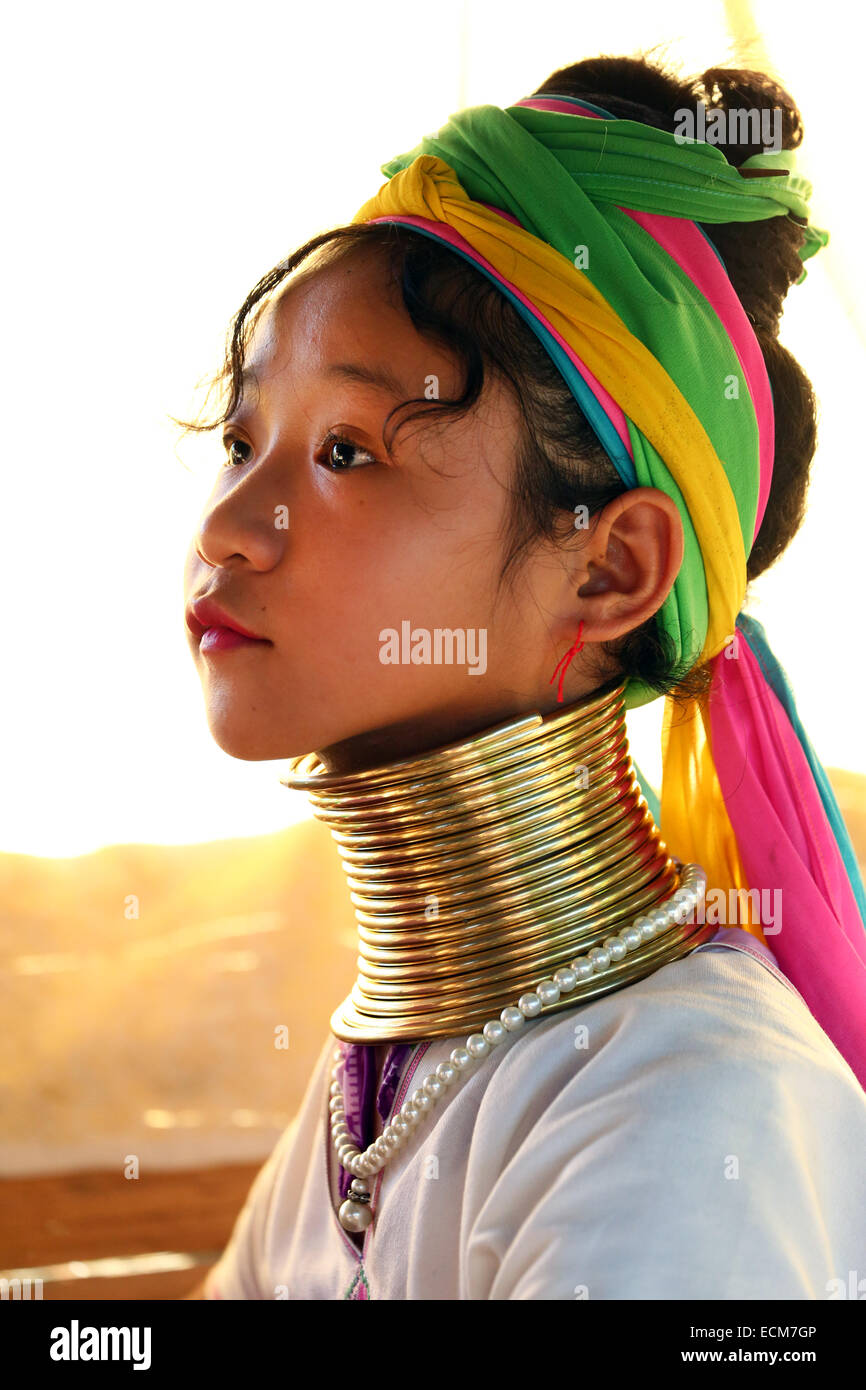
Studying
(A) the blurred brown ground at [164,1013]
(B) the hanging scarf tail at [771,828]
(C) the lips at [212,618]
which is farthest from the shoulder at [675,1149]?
(A) the blurred brown ground at [164,1013]

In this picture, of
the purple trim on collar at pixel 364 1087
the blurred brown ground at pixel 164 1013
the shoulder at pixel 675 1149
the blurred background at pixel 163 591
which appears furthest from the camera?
the blurred brown ground at pixel 164 1013

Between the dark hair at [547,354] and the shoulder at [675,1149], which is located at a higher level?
the dark hair at [547,354]

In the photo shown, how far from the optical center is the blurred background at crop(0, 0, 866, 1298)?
220cm

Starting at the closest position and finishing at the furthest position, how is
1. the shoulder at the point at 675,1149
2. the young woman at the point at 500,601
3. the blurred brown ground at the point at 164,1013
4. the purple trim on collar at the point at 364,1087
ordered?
1. the shoulder at the point at 675,1149
2. the young woman at the point at 500,601
3. the purple trim on collar at the point at 364,1087
4. the blurred brown ground at the point at 164,1013

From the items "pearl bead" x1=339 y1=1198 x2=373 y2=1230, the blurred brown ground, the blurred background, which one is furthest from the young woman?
the blurred brown ground

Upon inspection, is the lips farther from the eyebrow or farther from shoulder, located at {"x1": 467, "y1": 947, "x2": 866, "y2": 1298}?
shoulder, located at {"x1": 467, "y1": 947, "x2": 866, "y2": 1298}

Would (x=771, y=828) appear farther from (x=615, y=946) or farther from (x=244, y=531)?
(x=244, y=531)

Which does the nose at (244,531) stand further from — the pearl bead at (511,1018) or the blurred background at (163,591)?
the blurred background at (163,591)

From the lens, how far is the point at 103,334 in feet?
7.75

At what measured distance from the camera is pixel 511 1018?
3.38 feet

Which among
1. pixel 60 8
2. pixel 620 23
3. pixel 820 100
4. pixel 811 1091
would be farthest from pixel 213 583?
pixel 60 8

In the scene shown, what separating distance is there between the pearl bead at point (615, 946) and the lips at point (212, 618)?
14.8 inches

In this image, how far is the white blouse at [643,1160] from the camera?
0.81 meters
